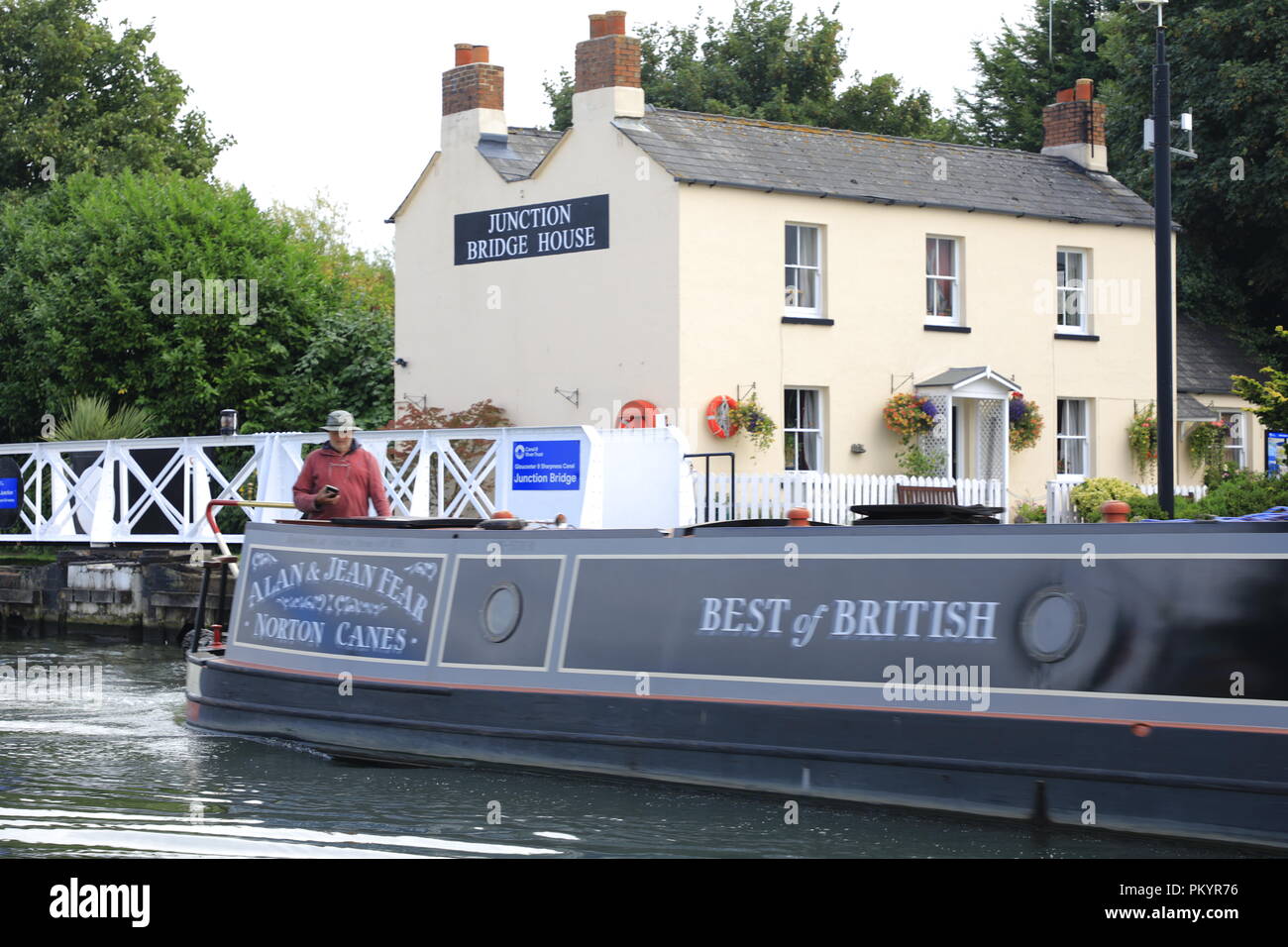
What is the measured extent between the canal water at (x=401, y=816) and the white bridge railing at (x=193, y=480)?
26.4 ft

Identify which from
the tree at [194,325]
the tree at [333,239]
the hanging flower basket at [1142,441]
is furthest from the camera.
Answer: the tree at [333,239]

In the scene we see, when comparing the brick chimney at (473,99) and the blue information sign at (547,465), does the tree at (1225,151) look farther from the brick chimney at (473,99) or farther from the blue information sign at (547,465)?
the blue information sign at (547,465)

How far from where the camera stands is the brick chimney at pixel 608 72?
77.9ft

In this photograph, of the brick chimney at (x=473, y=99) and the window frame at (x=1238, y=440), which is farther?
the window frame at (x=1238, y=440)

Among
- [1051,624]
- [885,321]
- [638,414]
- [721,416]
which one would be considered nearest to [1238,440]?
[885,321]

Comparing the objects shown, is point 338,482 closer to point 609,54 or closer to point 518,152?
point 609,54

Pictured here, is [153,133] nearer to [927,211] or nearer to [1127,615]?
[927,211]

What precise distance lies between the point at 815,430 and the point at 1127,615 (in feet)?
52.3

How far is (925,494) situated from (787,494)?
205cm

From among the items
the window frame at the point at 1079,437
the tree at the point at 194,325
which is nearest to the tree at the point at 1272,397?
the window frame at the point at 1079,437

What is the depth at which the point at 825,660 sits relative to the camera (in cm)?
926

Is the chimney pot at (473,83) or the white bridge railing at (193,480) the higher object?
the chimney pot at (473,83)
